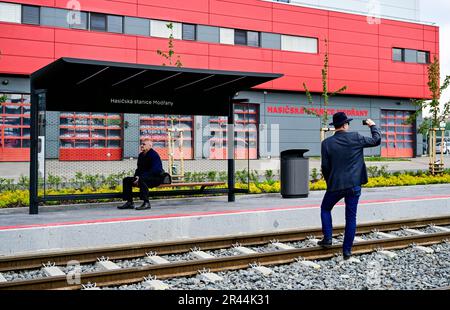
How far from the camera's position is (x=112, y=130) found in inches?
1206

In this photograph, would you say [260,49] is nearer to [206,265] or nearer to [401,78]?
[401,78]

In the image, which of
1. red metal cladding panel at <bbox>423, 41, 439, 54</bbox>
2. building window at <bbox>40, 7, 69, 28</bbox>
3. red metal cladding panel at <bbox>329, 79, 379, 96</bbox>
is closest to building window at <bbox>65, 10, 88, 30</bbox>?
building window at <bbox>40, 7, 69, 28</bbox>

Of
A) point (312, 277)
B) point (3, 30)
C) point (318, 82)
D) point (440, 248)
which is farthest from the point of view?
point (318, 82)

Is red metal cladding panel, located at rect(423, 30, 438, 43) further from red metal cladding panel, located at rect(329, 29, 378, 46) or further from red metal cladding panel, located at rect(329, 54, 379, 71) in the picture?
red metal cladding panel, located at rect(329, 54, 379, 71)

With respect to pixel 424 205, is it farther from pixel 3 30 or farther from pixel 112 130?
pixel 3 30

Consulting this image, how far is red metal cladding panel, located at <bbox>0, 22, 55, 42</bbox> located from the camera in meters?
28.1

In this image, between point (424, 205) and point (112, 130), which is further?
point (112, 130)

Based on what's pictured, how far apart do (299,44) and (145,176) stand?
27.8 meters

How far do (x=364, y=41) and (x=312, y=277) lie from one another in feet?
117

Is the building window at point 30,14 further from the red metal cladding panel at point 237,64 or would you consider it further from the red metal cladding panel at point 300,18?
the red metal cladding panel at point 300,18

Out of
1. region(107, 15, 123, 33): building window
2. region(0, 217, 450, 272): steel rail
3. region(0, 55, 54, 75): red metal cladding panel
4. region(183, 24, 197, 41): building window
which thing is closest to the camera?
region(0, 217, 450, 272): steel rail

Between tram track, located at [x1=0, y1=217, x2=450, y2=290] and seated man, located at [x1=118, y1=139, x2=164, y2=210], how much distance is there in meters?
3.16

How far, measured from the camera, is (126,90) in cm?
1148
